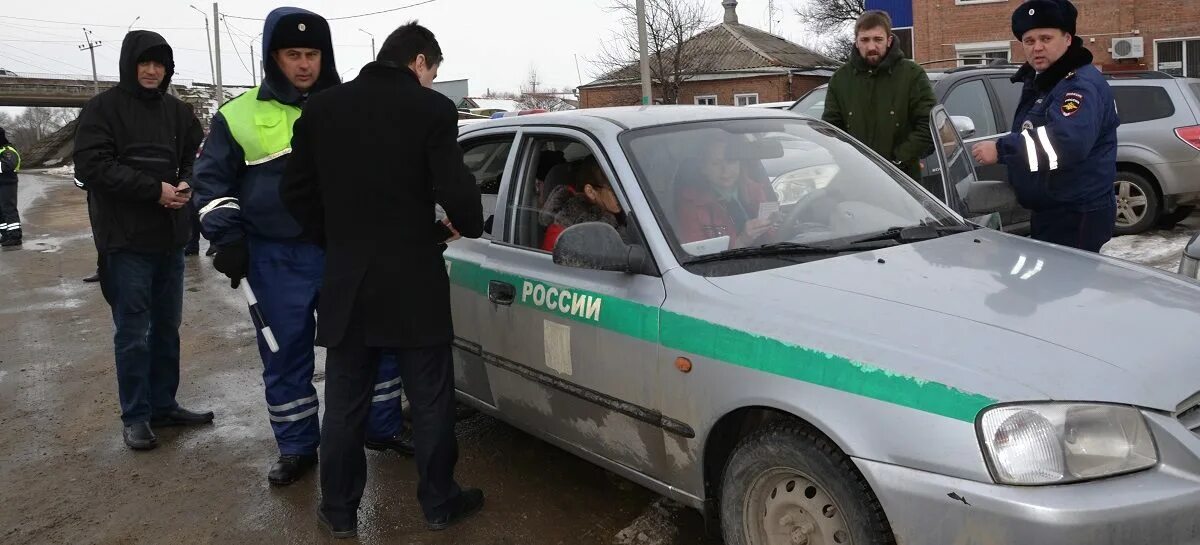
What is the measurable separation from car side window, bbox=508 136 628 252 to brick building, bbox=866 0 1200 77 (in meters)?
20.4

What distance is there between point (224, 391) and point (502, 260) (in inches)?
104

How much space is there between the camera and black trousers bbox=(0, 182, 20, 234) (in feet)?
41.8

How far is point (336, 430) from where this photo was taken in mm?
3377

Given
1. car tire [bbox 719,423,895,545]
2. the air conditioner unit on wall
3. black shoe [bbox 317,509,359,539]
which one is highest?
the air conditioner unit on wall

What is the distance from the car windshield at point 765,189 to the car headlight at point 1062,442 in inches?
43.2

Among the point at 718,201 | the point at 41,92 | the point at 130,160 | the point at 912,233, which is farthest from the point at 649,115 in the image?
the point at 41,92

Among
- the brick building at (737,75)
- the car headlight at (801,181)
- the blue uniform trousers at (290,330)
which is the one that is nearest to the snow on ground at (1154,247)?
the car headlight at (801,181)

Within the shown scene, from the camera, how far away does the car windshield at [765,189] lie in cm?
316

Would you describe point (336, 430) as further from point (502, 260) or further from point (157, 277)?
point (157, 277)

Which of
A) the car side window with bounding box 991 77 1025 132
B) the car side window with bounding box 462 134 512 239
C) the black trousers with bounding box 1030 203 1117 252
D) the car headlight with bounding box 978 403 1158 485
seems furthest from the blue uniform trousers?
the car side window with bounding box 991 77 1025 132

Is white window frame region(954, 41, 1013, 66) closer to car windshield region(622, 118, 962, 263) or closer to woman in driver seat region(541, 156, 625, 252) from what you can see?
car windshield region(622, 118, 962, 263)

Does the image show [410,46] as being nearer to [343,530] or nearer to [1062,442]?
[343,530]

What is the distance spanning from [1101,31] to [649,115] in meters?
26.3

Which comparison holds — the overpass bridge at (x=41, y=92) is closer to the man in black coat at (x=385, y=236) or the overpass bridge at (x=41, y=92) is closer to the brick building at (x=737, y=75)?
the brick building at (x=737, y=75)
